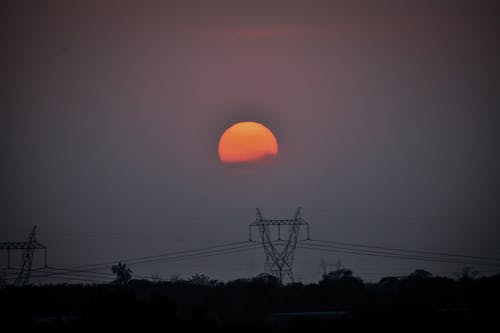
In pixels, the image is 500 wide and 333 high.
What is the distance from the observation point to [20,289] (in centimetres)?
11444

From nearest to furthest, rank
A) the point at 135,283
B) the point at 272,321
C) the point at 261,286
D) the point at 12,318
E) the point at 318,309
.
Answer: the point at 12,318 → the point at 272,321 → the point at 318,309 → the point at 261,286 → the point at 135,283

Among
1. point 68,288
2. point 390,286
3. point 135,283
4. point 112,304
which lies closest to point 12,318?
point 112,304

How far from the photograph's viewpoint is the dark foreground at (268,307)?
69.8 metres

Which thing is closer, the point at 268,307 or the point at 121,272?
the point at 268,307

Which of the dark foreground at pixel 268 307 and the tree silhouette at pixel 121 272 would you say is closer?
the dark foreground at pixel 268 307

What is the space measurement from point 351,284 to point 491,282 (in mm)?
20471

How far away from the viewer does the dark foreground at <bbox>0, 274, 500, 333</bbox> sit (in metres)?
69.8

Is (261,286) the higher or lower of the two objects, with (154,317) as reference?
higher

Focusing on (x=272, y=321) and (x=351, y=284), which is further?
Result: (x=351, y=284)

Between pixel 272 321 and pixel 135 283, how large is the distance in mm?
65100

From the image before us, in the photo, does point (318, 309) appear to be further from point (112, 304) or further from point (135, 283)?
point (135, 283)

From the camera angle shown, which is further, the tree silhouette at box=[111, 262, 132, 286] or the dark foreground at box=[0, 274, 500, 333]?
the tree silhouette at box=[111, 262, 132, 286]

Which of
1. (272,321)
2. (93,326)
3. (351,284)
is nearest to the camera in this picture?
(93,326)

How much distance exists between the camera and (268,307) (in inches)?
3981
